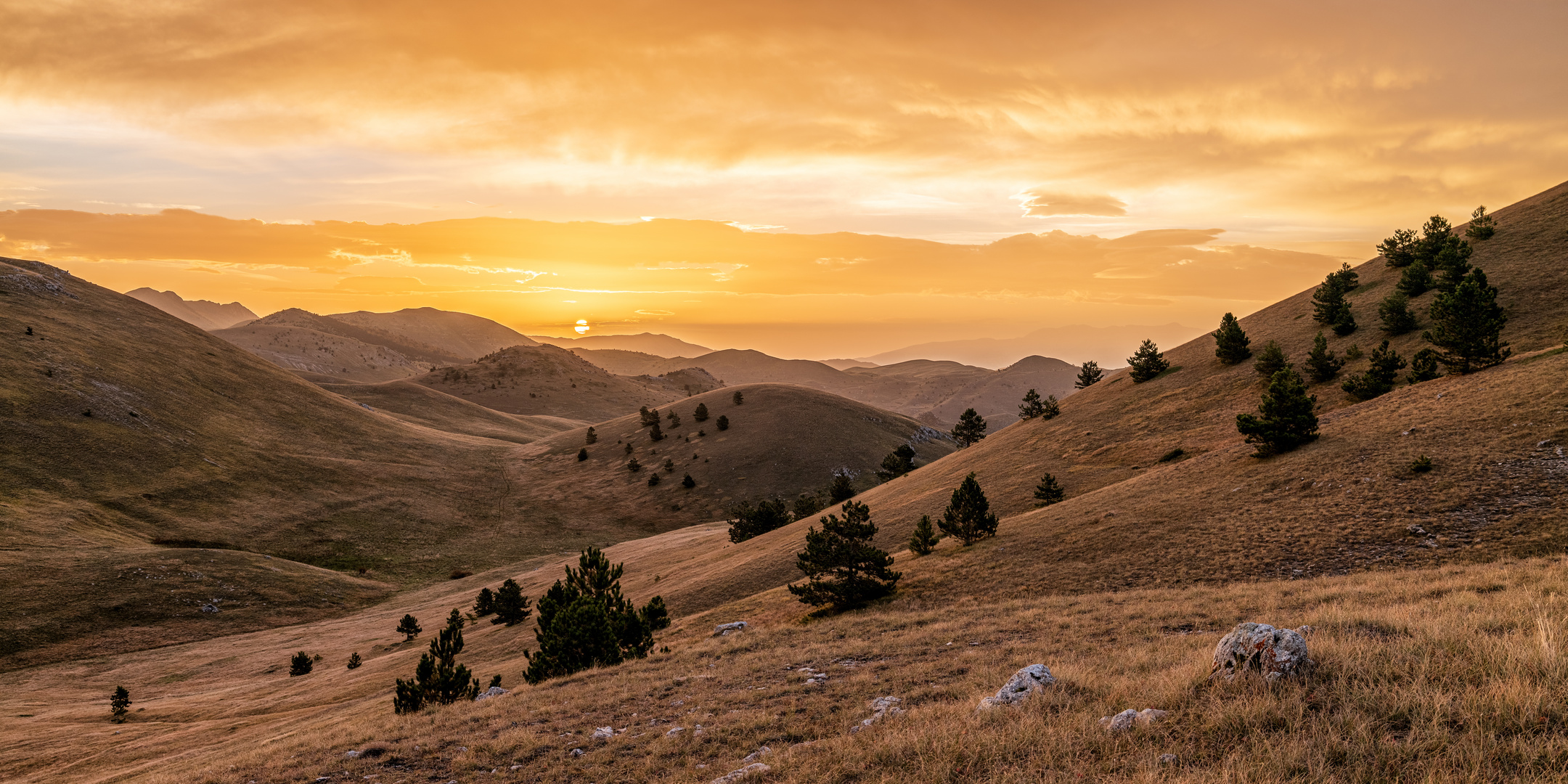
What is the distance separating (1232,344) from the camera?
46656 millimetres

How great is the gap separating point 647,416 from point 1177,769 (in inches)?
4815

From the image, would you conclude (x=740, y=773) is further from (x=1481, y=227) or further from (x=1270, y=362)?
(x=1481, y=227)

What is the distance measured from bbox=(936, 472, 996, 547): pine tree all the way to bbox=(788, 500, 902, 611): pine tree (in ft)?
17.2

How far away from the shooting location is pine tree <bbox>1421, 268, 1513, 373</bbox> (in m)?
27.2

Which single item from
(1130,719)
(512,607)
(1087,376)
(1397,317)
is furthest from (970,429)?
(1130,719)

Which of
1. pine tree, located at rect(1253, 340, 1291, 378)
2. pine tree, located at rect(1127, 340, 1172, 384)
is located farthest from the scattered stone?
pine tree, located at rect(1127, 340, 1172, 384)

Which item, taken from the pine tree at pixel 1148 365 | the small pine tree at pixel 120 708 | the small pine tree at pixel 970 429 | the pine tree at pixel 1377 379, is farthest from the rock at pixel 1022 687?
the small pine tree at pixel 970 429

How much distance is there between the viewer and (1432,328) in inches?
1419

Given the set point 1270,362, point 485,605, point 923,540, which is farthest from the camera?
point 485,605

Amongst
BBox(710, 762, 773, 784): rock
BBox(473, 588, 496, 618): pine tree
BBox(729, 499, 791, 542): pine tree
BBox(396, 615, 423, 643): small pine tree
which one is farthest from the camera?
BBox(729, 499, 791, 542): pine tree

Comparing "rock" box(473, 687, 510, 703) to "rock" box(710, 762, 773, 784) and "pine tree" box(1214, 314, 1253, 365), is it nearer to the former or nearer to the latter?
"rock" box(710, 762, 773, 784)

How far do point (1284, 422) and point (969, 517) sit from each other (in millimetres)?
13557

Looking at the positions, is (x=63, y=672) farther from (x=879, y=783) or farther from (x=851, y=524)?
(x=879, y=783)

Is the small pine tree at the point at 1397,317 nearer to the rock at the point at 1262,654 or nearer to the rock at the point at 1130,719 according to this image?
the rock at the point at 1262,654
